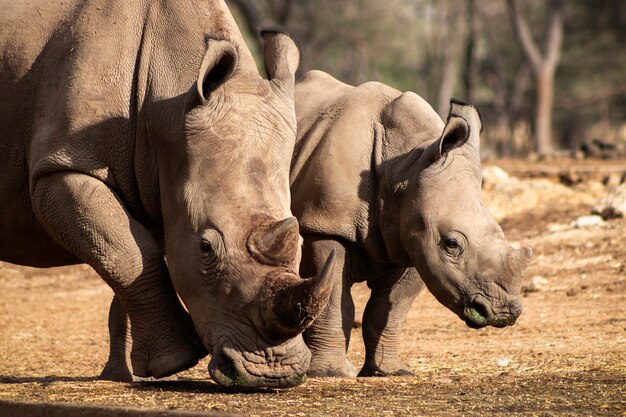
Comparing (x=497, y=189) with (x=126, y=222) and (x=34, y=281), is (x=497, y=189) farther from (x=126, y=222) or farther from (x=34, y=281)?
(x=126, y=222)

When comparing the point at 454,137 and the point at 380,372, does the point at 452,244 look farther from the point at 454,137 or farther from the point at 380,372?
the point at 380,372

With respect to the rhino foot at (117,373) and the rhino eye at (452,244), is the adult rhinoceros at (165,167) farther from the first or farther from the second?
the rhino eye at (452,244)

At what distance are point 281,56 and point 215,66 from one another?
0.63m

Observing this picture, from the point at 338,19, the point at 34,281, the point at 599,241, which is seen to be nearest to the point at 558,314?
the point at 599,241

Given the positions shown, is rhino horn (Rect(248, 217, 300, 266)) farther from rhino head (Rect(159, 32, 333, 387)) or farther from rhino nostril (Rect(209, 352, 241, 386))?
rhino nostril (Rect(209, 352, 241, 386))

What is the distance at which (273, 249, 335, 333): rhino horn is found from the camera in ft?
19.9

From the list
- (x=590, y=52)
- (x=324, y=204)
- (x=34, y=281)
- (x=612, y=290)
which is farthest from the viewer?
(x=590, y=52)

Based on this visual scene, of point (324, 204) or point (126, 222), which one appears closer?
point (126, 222)

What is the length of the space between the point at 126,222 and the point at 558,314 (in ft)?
18.1

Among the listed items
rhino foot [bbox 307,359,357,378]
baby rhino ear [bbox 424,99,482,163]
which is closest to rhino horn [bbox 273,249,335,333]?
rhino foot [bbox 307,359,357,378]

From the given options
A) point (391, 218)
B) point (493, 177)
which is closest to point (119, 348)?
point (391, 218)

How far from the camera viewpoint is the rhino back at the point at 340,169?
855 cm

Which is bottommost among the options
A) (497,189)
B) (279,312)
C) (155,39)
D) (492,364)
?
(497,189)

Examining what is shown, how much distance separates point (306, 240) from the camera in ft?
28.2
